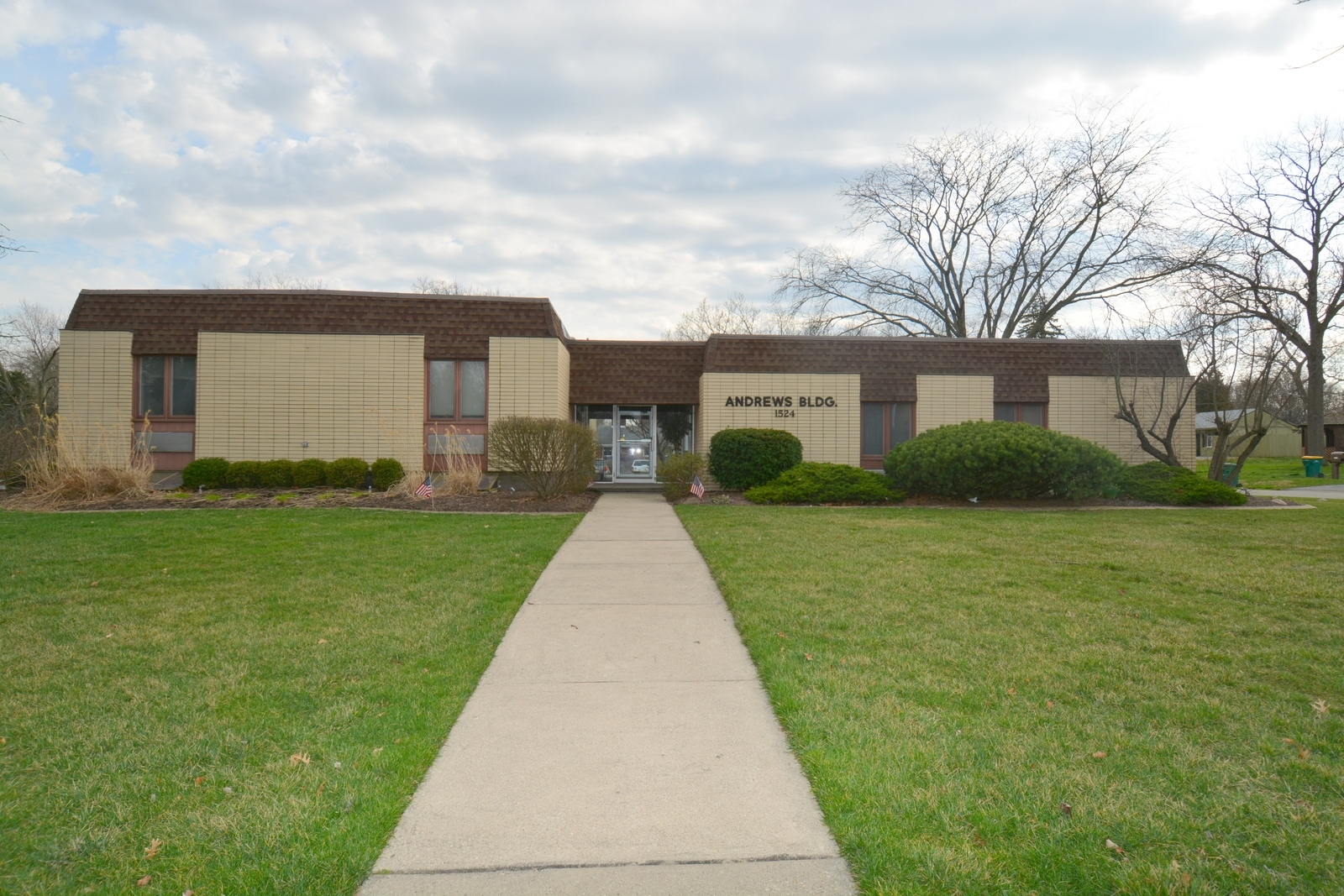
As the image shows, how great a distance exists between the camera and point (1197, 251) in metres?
23.1

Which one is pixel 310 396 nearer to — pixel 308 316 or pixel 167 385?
pixel 308 316

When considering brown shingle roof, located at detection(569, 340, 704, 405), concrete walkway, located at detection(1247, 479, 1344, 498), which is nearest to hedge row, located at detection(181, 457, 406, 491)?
brown shingle roof, located at detection(569, 340, 704, 405)

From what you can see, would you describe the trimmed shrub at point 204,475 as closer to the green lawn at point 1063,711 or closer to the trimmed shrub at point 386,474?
the trimmed shrub at point 386,474

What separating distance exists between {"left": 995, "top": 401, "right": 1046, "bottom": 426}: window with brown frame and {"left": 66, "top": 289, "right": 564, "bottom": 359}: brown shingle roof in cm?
1196

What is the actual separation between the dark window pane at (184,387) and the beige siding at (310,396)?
466 millimetres

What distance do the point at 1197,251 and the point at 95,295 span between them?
28.6m

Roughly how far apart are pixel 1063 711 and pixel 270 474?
17262 millimetres

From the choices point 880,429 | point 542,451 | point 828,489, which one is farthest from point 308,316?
point 880,429

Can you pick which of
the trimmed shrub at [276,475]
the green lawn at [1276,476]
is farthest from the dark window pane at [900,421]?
the trimmed shrub at [276,475]

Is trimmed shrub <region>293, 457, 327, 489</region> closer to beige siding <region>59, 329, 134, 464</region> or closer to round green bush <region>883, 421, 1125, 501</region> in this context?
beige siding <region>59, 329, 134, 464</region>

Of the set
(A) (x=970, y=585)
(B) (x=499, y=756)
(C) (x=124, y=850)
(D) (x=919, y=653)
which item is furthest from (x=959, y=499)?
(C) (x=124, y=850)

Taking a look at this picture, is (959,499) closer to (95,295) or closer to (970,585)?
(970,585)

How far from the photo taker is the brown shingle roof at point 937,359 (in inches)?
819

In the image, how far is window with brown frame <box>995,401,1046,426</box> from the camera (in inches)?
853
